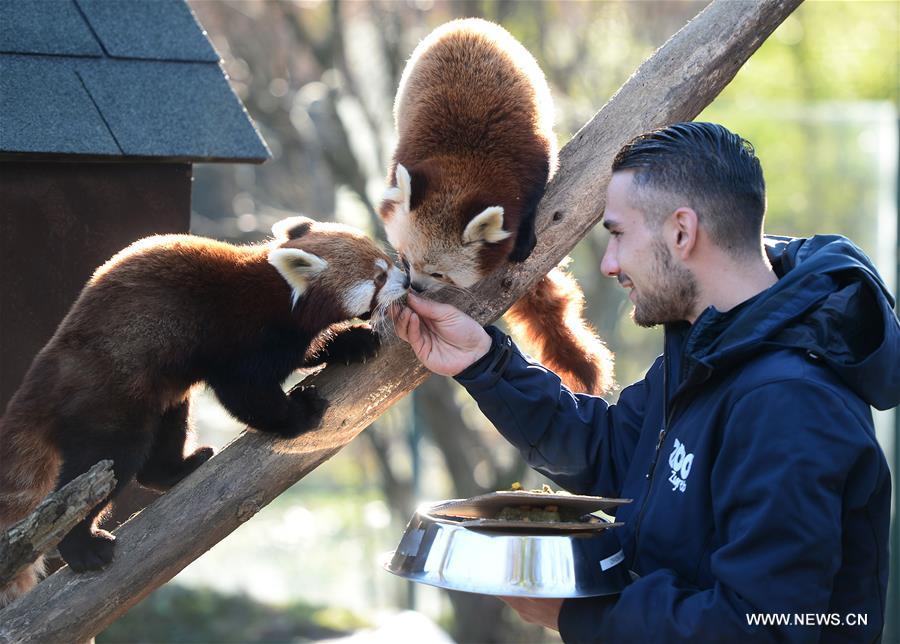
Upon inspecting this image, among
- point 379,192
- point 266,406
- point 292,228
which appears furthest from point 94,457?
point 379,192

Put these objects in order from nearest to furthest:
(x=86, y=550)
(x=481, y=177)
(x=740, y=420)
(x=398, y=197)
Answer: (x=740, y=420) < (x=86, y=550) < (x=481, y=177) < (x=398, y=197)

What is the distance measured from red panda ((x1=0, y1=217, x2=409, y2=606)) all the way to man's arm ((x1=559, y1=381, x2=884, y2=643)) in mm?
1186

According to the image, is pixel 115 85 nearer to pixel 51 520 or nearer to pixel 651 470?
pixel 51 520

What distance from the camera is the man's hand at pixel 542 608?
2102 mm

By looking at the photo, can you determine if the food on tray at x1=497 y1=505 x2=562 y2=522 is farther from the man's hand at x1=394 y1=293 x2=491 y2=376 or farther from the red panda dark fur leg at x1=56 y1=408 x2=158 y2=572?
the red panda dark fur leg at x1=56 y1=408 x2=158 y2=572

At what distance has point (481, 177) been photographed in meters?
3.56

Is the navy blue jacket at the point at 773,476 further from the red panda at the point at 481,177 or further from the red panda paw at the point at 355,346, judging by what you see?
the red panda at the point at 481,177

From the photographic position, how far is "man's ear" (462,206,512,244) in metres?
3.35

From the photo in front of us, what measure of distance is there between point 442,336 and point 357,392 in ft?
1.02

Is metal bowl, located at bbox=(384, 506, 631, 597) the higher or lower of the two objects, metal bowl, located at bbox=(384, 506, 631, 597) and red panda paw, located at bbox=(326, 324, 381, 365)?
the lower

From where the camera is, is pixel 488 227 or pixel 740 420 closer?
pixel 740 420

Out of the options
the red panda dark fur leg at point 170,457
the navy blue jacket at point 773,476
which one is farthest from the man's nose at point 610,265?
the red panda dark fur leg at point 170,457

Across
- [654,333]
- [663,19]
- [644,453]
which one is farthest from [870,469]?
[663,19]

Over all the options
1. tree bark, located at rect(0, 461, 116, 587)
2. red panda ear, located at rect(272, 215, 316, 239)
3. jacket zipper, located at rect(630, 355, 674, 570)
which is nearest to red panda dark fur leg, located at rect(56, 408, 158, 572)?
tree bark, located at rect(0, 461, 116, 587)
